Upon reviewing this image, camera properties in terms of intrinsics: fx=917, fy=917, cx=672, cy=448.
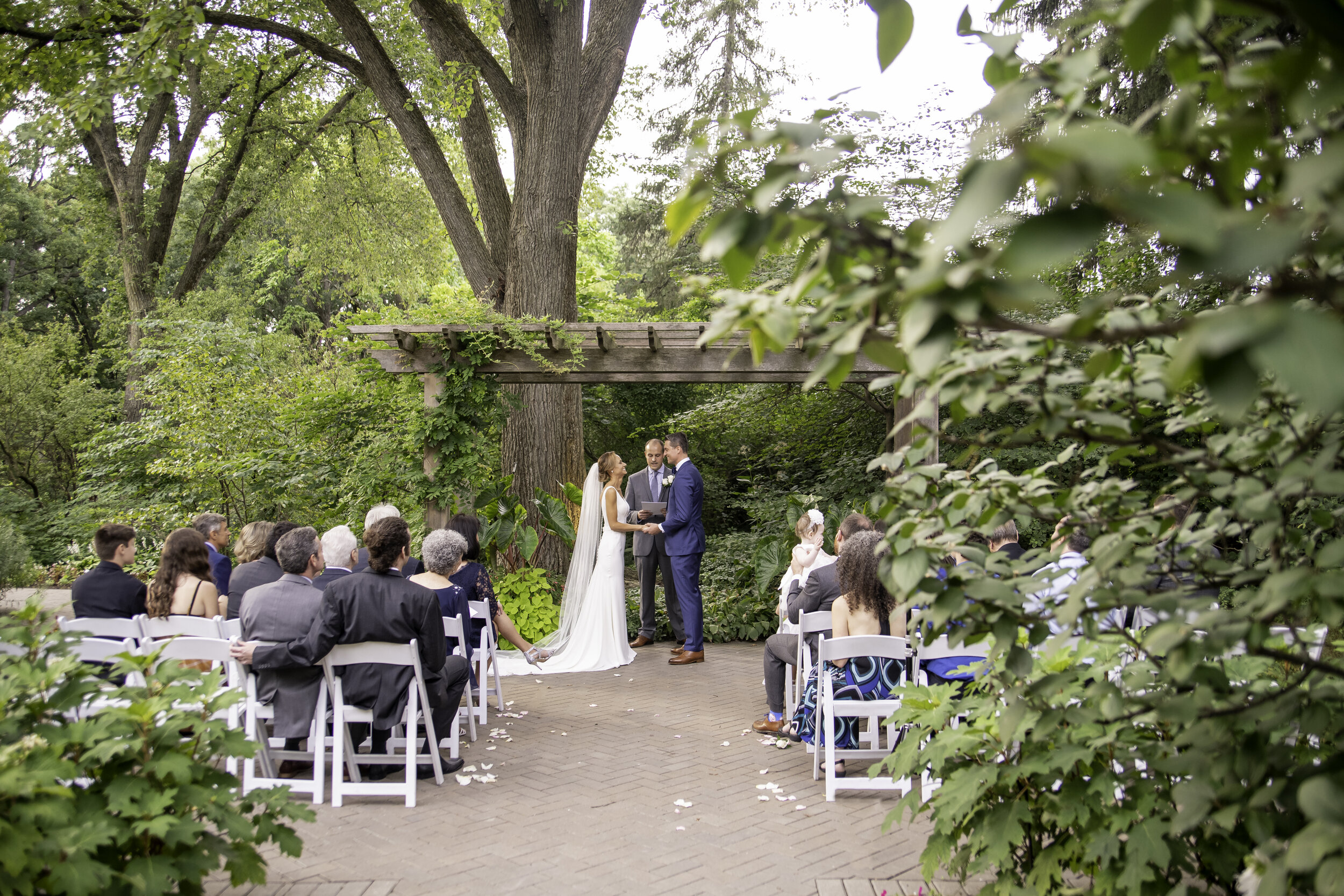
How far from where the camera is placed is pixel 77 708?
3078 millimetres

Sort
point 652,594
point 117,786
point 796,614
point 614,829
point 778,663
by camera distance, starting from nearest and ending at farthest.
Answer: point 117,786 → point 614,829 → point 796,614 → point 778,663 → point 652,594

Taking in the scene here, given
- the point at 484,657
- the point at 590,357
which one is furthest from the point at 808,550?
the point at 590,357

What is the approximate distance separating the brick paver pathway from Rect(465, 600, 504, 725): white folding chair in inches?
8.5

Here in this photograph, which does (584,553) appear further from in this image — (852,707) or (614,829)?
(614,829)

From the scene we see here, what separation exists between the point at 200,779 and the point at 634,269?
21.9m

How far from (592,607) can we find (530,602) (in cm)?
106

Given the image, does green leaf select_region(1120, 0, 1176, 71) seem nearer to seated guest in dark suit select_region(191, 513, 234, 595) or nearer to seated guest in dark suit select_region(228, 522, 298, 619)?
seated guest in dark suit select_region(228, 522, 298, 619)

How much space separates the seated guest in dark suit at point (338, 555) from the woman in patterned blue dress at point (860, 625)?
3.11m

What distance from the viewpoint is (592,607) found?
913 centimetres

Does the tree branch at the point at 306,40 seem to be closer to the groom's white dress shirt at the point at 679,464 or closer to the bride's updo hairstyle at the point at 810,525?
the groom's white dress shirt at the point at 679,464

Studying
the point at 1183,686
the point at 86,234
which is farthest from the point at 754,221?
the point at 86,234

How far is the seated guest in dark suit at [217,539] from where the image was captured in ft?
22.6

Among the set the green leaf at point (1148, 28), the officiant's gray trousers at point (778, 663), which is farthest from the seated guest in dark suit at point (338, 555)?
the green leaf at point (1148, 28)

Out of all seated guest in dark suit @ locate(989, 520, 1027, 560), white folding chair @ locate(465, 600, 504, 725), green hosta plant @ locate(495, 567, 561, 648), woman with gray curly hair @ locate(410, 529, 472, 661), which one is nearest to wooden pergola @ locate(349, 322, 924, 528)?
green hosta plant @ locate(495, 567, 561, 648)
